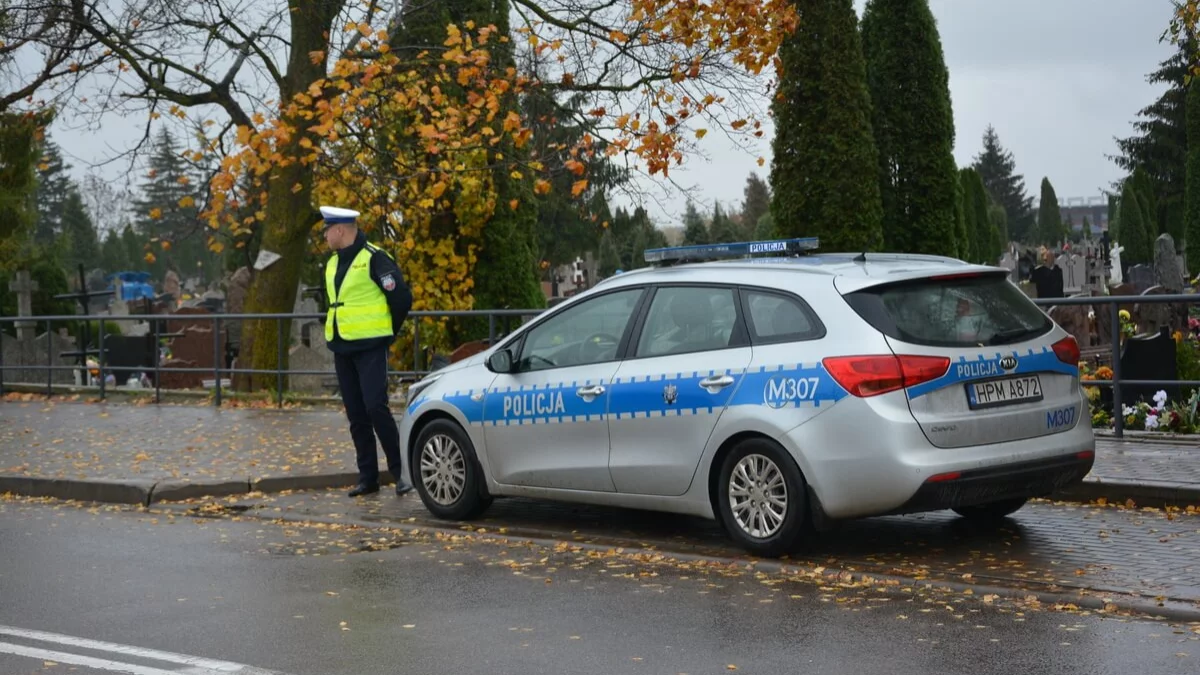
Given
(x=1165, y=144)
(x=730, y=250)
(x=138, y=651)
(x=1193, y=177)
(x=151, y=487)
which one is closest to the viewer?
(x=138, y=651)

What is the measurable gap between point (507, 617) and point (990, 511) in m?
3.45

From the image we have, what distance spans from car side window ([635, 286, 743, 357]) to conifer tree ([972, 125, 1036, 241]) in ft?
442

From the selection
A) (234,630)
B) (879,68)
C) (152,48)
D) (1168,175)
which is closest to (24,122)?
(152,48)

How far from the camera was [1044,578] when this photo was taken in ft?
24.2

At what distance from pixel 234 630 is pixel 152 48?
1607 centimetres

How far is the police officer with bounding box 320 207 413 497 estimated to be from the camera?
10992 millimetres

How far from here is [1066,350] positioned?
331 inches

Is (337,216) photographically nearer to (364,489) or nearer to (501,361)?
(364,489)

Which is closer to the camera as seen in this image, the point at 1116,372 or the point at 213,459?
the point at 1116,372

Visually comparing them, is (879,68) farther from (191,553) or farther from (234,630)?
(234,630)

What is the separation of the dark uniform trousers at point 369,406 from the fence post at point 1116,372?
18.0 feet

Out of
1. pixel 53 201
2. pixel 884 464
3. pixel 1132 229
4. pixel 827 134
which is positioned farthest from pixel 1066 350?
pixel 53 201

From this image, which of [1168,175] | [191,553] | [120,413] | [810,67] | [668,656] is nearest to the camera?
[668,656]

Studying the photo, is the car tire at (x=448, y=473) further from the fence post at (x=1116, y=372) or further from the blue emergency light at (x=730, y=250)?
the fence post at (x=1116, y=372)
